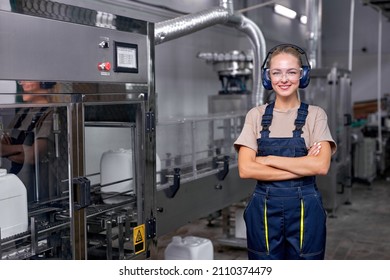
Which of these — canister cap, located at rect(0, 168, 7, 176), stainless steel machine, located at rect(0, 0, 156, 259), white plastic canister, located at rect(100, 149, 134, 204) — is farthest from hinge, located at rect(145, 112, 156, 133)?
canister cap, located at rect(0, 168, 7, 176)

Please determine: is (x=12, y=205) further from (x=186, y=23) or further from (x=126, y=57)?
(x=186, y=23)

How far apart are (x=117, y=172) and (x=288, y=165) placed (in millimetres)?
666

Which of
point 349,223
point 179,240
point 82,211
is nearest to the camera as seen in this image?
point 82,211

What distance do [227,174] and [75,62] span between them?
138 centimetres

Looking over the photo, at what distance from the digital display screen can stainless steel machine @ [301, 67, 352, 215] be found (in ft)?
10.2

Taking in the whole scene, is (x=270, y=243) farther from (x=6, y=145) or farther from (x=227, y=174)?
(x=227, y=174)

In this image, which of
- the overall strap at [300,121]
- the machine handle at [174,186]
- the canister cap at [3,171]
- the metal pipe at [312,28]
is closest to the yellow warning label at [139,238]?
the machine handle at [174,186]

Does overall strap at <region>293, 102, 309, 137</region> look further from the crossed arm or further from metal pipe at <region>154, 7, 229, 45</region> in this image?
metal pipe at <region>154, 7, 229, 45</region>

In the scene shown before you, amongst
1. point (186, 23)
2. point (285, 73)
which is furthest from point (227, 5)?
point (285, 73)

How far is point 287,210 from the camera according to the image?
1.47 meters

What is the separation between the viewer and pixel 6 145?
4.60 ft

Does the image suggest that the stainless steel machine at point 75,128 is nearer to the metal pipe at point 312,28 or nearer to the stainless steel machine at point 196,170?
the stainless steel machine at point 196,170

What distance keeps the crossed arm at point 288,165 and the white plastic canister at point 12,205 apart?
0.62 meters

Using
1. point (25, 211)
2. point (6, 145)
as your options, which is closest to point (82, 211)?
point (25, 211)
